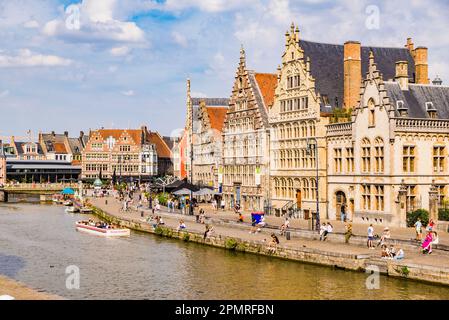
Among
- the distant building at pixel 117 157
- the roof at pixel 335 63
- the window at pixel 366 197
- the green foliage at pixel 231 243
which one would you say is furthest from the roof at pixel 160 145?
the green foliage at pixel 231 243

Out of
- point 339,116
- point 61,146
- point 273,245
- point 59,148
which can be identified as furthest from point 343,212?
point 61,146

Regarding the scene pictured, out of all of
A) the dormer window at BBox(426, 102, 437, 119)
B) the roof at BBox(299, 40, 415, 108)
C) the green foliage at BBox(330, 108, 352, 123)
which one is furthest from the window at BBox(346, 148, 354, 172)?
the roof at BBox(299, 40, 415, 108)

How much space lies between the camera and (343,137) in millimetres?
54531

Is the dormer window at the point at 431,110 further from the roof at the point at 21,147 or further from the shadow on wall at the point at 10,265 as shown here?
the roof at the point at 21,147

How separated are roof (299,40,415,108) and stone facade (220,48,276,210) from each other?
6.68 m

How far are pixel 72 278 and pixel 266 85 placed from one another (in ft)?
127

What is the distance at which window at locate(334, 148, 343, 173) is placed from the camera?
5511 cm

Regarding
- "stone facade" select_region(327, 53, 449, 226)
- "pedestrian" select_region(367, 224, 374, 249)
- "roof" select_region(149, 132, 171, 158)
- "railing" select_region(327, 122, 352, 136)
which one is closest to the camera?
"pedestrian" select_region(367, 224, 374, 249)

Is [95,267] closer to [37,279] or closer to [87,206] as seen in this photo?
[37,279]

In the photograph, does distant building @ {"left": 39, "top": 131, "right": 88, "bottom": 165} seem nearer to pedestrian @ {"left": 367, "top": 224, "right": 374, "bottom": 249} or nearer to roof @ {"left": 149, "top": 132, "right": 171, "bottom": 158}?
roof @ {"left": 149, "top": 132, "right": 171, "bottom": 158}

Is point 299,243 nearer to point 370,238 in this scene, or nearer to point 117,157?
point 370,238
